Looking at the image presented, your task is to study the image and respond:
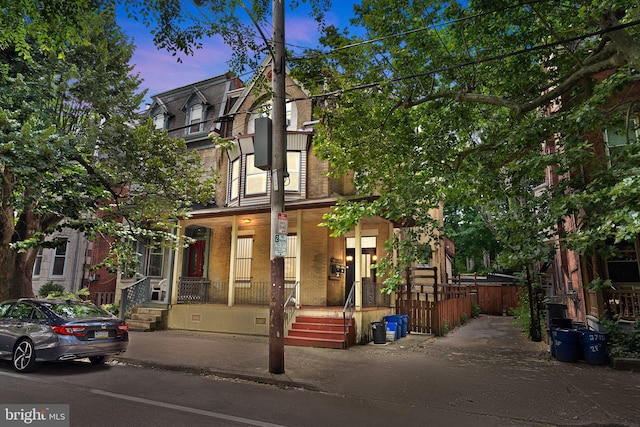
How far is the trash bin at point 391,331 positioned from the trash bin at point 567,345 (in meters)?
4.47

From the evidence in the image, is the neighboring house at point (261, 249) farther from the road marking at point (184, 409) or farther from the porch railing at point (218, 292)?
the road marking at point (184, 409)

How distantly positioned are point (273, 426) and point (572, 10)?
9.77 metres

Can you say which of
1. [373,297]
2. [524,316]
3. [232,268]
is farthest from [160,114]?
[524,316]

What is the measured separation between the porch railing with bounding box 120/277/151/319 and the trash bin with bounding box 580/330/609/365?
15.1 m

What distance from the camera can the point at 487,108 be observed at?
1162cm

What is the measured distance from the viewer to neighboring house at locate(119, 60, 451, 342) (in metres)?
13.7

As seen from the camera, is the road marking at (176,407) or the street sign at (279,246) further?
the street sign at (279,246)

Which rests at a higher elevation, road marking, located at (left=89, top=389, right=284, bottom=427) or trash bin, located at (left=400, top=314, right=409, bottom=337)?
trash bin, located at (left=400, top=314, right=409, bottom=337)

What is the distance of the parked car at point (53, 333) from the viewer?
7.58m

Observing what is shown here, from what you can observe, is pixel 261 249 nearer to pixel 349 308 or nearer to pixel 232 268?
pixel 232 268

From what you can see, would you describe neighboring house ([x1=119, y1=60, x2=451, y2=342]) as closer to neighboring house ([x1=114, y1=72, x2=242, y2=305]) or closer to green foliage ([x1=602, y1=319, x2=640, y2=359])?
neighboring house ([x1=114, y1=72, x2=242, y2=305])

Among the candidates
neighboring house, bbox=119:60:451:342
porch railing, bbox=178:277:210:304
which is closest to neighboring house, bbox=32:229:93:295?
neighboring house, bbox=119:60:451:342

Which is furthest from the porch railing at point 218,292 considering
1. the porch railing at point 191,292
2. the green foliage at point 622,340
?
the green foliage at point 622,340

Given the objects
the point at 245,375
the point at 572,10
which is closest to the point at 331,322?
the point at 245,375
